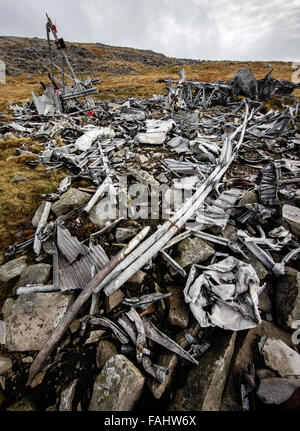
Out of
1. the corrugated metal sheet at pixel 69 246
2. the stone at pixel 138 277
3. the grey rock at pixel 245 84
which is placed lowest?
the stone at pixel 138 277

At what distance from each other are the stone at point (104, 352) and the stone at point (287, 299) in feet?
7.60

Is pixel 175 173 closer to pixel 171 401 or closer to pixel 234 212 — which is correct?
pixel 234 212

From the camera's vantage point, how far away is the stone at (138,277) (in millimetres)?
2934

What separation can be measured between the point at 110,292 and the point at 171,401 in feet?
4.65

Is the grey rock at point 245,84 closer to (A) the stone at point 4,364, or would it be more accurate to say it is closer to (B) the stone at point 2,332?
(B) the stone at point 2,332

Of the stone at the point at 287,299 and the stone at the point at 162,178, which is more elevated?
the stone at the point at 162,178

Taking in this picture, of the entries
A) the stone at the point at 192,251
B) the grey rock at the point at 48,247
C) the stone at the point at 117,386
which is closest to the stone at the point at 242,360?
the stone at the point at 117,386

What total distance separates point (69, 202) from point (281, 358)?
4.55 m

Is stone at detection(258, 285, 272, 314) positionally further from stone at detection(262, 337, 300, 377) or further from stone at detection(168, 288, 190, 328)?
stone at detection(168, 288, 190, 328)

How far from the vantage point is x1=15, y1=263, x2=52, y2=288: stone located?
2.93m

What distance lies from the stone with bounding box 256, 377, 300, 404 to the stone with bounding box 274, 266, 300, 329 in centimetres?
69

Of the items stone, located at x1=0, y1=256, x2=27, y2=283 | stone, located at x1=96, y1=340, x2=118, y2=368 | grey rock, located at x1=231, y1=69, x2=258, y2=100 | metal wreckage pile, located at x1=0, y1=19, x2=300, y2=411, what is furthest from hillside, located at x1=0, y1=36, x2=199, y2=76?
stone, located at x1=96, y1=340, x2=118, y2=368

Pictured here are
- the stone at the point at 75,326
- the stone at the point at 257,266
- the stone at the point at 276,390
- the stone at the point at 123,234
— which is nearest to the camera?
the stone at the point at 276,390
